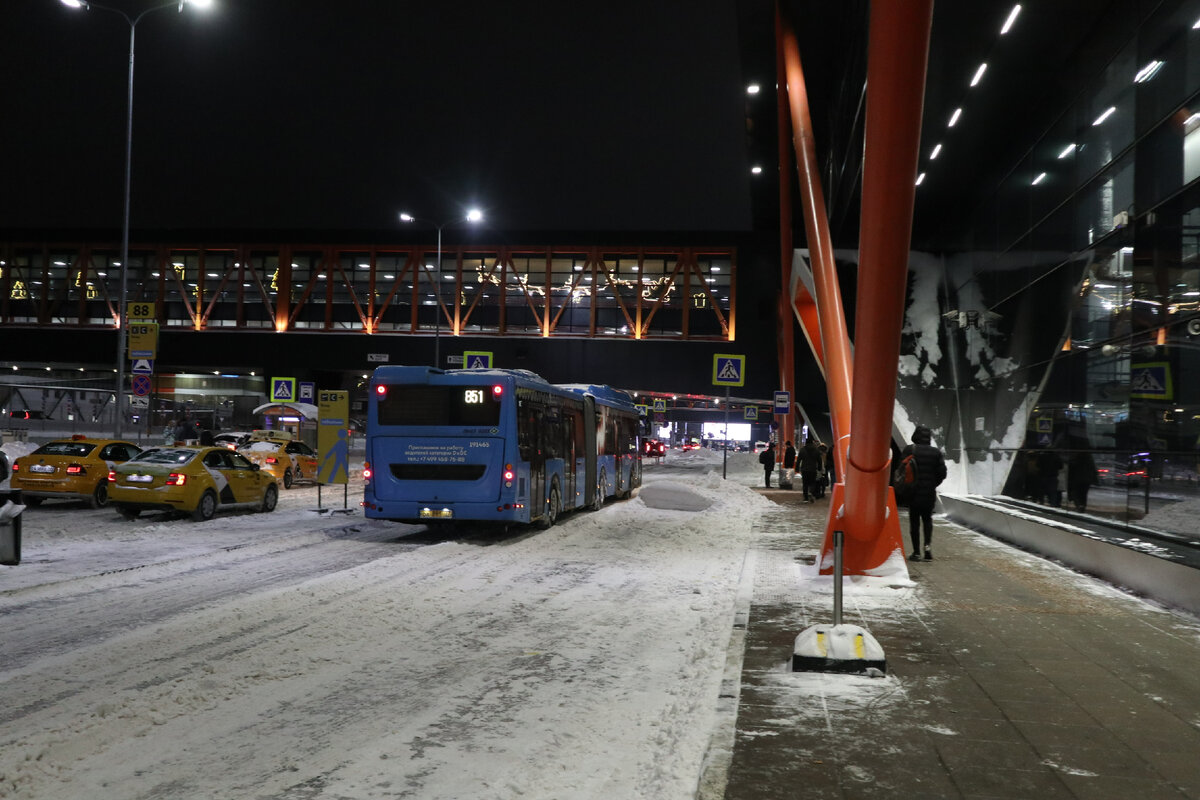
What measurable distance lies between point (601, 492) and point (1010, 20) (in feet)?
47.0

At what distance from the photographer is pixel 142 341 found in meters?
24.0

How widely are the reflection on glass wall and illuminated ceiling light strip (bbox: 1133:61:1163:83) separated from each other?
4 cm

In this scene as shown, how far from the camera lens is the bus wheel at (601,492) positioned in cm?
2472

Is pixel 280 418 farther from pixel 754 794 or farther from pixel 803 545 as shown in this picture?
pixel 754 794

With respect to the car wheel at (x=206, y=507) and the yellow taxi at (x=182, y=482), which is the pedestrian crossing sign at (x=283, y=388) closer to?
the yellow taxi at (x=182, y=482)

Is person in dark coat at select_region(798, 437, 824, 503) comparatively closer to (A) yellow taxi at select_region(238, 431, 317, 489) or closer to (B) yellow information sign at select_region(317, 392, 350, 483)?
(B) yellow information sign at select_region(317, 392, 350, 483)

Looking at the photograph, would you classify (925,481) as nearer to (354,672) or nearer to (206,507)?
(354,672)

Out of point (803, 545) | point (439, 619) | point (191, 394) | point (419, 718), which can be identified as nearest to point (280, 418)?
point (191, 394)

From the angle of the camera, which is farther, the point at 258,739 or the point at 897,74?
the point at 897,74

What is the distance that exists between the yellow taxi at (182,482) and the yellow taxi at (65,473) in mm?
559

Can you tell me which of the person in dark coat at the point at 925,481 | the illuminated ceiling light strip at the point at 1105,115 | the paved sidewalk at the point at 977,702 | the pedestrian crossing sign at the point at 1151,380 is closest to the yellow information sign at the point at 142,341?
the paved sidewalk at the point at 977,702

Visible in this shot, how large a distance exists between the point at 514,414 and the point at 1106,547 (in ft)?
30.7

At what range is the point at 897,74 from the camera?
8766 mm

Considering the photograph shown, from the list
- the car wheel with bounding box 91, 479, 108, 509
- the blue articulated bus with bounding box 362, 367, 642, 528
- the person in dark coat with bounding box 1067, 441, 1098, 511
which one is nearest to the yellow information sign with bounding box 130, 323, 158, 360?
the car wheel with bounding box 91, 479, 108, 509
